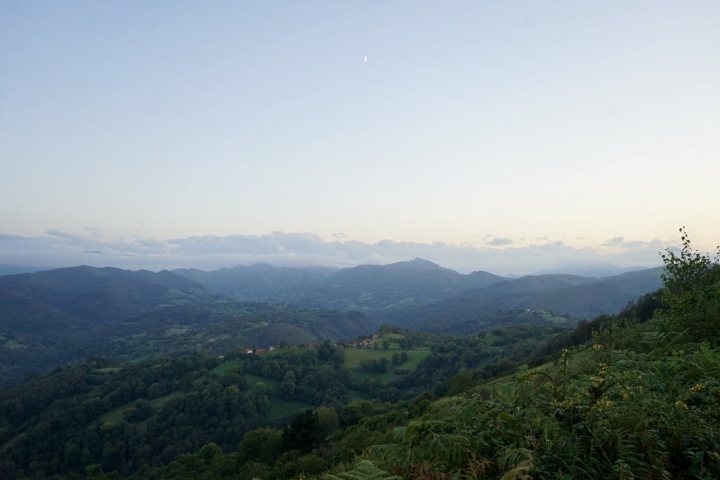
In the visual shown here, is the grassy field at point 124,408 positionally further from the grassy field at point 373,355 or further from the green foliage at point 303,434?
the green foliage at point 303,434

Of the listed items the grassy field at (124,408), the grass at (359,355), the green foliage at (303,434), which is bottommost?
the grassy field at (124,408)

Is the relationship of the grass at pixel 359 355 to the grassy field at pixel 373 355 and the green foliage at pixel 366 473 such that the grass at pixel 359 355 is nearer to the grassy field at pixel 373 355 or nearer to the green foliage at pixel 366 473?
the grassy field at pixel 373 355

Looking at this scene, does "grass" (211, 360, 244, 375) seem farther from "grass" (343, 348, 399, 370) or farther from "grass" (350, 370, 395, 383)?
"grass" (350, 370, 395, 383)

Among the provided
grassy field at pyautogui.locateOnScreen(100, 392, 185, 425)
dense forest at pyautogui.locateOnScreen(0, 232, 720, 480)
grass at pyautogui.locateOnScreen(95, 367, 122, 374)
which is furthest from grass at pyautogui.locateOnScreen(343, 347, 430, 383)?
grass at pyautogui.locateOnScreen(95, 367, 122, 374)

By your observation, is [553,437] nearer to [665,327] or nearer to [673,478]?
[673,478]

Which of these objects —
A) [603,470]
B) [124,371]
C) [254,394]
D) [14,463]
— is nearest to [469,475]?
[603,470]

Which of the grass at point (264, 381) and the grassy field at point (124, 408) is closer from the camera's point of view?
the grassy field at point (124, 408)

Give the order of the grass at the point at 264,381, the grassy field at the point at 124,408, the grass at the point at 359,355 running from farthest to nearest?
1. the grass at the point at 359,355
2. the grass at the point at 264,381
3. the grassy field at the point at 124,408

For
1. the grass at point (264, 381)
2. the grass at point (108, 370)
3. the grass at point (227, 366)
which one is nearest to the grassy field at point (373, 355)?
the grass at point (264, 381)

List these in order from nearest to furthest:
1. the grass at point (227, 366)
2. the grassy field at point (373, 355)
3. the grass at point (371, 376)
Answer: the grass at point (371, 376), the grass at point (227, 366), the grassy field at point (373, 355)

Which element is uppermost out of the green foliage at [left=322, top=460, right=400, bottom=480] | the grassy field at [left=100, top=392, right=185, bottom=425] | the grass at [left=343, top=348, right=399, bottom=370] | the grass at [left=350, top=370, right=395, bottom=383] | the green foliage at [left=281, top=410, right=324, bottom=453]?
the green foliage at [left=322, top=460, right=400, bottom=480]

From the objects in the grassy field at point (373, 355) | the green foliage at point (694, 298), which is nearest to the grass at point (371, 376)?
the grassy field at point (373, 355)

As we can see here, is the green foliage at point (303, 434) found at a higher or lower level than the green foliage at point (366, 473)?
lower

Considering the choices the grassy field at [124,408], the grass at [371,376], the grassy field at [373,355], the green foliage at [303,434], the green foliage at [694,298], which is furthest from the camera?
the grassy field at [373,355]
